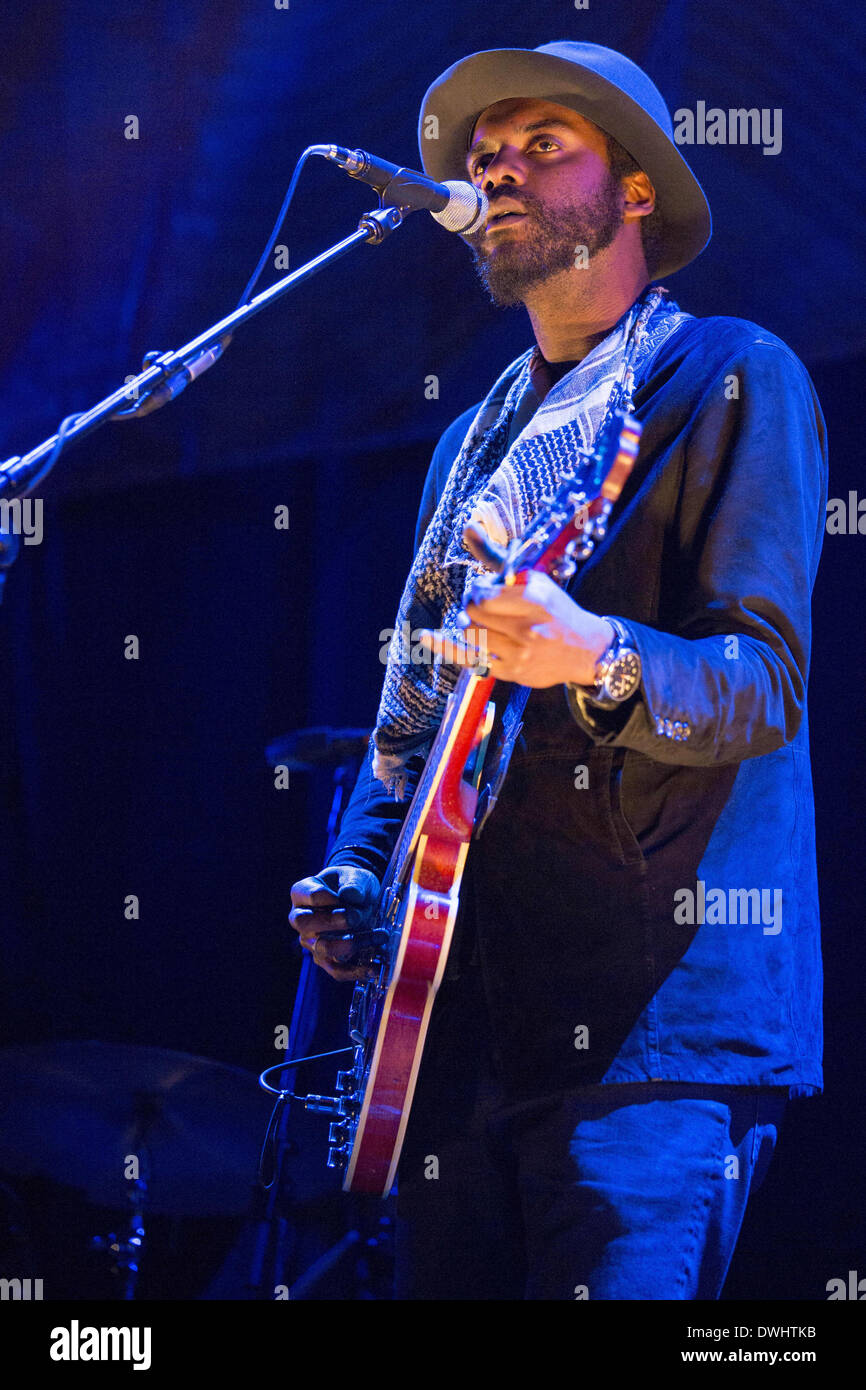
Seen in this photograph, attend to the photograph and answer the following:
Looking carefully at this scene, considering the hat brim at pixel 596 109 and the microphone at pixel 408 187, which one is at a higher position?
the hat brim at pixel 596 109

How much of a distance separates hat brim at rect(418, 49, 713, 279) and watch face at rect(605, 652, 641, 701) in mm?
1129

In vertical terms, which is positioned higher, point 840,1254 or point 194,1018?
point 194,1018

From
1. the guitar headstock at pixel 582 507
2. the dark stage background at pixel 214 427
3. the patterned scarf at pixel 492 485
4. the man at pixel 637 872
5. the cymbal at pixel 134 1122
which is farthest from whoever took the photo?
the dark stage background at pixel 214 427

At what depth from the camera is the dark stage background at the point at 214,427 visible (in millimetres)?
3211

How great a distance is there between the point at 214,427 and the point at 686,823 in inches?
86.6

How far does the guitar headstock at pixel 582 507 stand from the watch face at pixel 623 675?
0.40 feet

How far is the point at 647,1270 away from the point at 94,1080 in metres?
1.58

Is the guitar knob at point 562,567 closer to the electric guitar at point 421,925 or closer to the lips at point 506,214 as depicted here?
the electric guitar at point 421,925

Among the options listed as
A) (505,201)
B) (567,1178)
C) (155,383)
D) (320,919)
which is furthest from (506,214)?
(567,1178)

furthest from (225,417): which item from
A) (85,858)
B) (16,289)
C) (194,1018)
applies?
(194,1018)

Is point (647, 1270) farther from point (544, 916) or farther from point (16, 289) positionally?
point (16, 289)

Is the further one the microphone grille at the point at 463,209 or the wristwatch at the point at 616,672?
the microphone grille at the point at 463,209

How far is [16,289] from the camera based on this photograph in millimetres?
3344

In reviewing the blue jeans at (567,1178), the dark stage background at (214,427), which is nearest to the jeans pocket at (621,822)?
the blue jeans at (567,1178)
